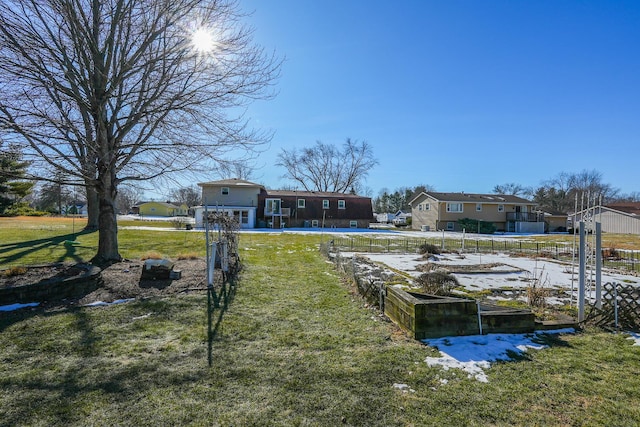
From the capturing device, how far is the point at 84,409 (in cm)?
276

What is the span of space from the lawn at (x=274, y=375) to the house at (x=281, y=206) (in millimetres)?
26227

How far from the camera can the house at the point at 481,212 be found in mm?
36469

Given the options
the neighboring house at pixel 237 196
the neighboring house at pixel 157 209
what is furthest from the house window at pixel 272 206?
the neighboring house at pixel 157 209

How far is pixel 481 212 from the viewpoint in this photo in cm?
3738

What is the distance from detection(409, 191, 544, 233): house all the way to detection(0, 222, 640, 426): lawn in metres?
33.3

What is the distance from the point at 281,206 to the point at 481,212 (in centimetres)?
2375

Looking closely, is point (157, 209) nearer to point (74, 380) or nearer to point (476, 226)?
point (476, 226)

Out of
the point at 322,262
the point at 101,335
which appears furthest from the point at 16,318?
the point at 322,262

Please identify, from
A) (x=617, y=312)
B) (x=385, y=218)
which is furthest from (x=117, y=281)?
(x=385, y=218)

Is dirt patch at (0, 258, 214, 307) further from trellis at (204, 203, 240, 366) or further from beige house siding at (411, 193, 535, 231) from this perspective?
beige house siding at (411, 193, 535, 231)

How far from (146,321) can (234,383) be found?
8.54 feet

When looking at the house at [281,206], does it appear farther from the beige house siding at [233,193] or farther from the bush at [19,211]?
the bush at [19,211]

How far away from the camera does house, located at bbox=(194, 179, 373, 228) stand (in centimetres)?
3231

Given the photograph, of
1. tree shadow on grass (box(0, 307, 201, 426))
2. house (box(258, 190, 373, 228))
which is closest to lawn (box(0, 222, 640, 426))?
tree shadow on grass (box(0, 307, 201, 426))
